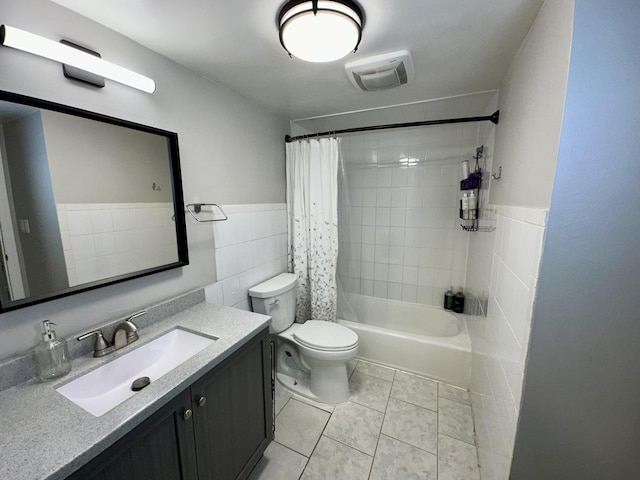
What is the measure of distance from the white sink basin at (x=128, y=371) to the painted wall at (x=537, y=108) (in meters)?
1.45

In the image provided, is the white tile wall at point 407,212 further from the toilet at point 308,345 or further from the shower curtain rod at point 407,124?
the toilet at point 308,345

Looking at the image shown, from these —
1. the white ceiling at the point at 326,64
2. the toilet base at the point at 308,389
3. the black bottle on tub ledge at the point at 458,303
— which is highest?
the white ceiling at the point at 326,64

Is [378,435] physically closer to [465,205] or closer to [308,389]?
[308,389]

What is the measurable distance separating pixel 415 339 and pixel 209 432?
1.61 m

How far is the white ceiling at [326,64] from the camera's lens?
934 mm

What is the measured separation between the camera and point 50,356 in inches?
34.3

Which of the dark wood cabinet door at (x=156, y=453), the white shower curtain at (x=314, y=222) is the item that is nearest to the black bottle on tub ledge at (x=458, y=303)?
the white shower curtain at (x=314, y=222)

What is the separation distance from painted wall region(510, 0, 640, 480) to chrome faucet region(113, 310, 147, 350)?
1.55 metres

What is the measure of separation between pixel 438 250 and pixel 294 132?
184 centimetres

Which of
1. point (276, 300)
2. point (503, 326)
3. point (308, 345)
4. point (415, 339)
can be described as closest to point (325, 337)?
point (308, 345)

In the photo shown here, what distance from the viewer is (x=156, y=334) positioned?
3.83 feet

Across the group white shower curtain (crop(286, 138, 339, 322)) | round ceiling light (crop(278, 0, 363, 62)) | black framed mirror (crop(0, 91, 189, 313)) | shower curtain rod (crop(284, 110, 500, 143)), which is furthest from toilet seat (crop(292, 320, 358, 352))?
round ceiling light (crop(278, 0, 363, 62))

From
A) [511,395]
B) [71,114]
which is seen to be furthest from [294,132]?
[511,395]

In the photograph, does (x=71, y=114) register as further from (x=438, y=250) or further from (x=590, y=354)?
(x=438, y=250)
